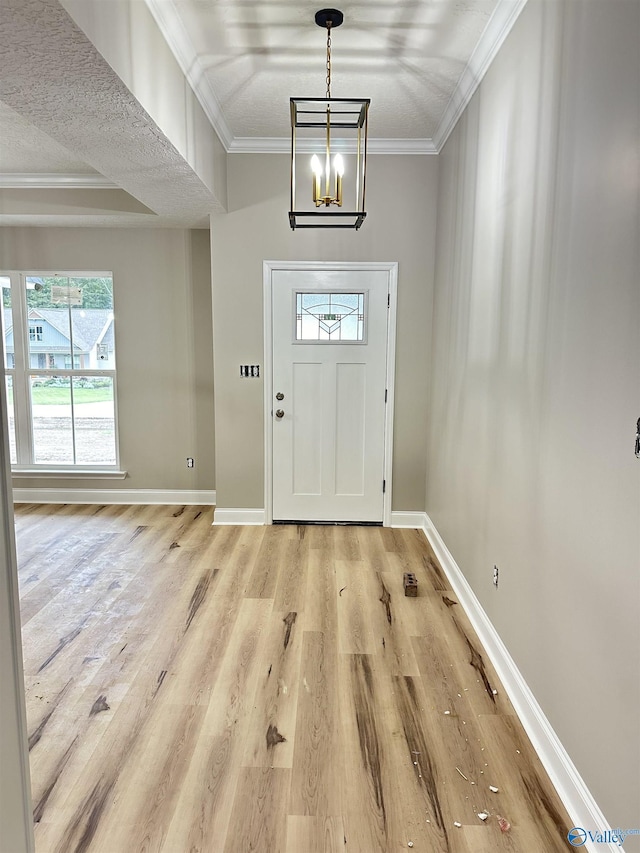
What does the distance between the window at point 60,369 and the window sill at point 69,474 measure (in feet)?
0.13

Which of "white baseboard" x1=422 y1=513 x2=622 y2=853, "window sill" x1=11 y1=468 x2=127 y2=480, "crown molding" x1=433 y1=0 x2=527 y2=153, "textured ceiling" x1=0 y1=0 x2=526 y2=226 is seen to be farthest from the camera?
"window sill" x1=11 y1=468 x2=127 y2=480

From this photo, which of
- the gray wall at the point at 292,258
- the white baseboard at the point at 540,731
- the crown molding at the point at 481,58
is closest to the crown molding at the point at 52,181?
the gray wall at the point at 292,258

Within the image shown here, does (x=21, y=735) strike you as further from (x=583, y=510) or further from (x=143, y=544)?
(x=143, y=544)

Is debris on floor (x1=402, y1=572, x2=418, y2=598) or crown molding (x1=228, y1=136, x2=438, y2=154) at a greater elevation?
crown molding (x1=228, y1=136, x2=438, y2=154)

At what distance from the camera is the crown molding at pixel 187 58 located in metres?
2.30

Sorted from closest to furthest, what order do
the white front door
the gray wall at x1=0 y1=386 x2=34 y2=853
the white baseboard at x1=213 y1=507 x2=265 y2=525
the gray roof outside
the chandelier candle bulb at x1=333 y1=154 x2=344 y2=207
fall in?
1. the gray wall at x1=0 y1=386 x2=34 y2=853
2. the chandelier candle bulb at x1=333 y1=154 x2=344 y2=207
3. the white front door
4. the white baseboard at x1=213 y1=507 x2=265 y2=525
5. the gray roof outside

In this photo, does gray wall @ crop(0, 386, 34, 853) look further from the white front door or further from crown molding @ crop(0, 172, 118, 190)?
crown molding @ crop(0, 172, 118, 190)

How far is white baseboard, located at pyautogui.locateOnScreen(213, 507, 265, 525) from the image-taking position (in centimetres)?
436

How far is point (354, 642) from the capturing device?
2658 millimetres

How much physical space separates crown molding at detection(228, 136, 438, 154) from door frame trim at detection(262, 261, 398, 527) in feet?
2.55

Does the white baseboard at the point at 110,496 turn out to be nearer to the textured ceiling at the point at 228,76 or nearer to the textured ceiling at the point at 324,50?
the textured ceiling at the point at 228,76

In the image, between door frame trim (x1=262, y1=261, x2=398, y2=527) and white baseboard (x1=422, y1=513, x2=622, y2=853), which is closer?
white baseboard (x1=422, y1=513, x2=622, y2=853)

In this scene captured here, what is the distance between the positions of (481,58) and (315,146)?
1519mm

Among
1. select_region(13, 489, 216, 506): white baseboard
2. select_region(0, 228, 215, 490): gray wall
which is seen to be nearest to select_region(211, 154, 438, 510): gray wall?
select_region(0, 228, 215, 490): gray wall
